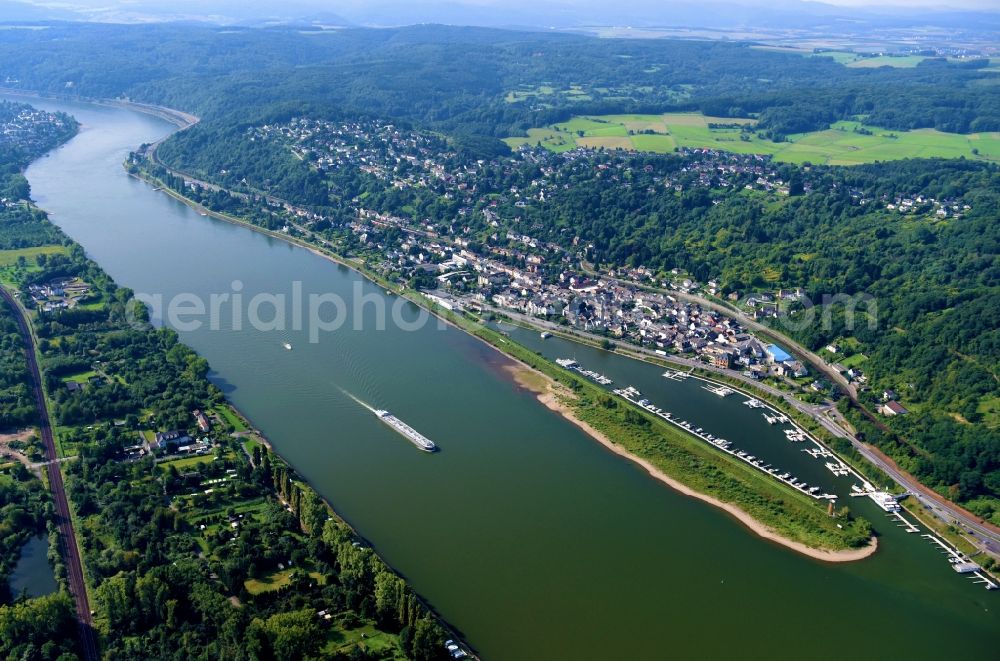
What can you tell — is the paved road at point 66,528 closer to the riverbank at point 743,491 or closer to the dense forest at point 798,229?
the riverbank at point 743,491

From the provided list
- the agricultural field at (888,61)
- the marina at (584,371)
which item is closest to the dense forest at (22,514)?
the marina at (584,371)

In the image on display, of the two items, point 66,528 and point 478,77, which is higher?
point 478,77

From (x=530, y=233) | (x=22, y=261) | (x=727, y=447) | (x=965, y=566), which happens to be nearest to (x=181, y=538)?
(x=727, y=447)

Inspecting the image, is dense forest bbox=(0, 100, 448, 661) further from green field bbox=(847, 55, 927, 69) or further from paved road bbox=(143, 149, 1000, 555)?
green field bbox=(847, 55, 927, 69)

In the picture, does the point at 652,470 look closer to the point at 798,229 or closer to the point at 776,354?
the point at 776,354

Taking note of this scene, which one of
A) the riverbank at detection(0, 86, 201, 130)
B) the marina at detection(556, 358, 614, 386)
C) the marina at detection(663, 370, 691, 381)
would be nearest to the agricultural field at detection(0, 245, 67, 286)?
the marina at detection(556, 358, 614, 386)

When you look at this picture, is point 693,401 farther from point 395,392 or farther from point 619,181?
point 619,181
